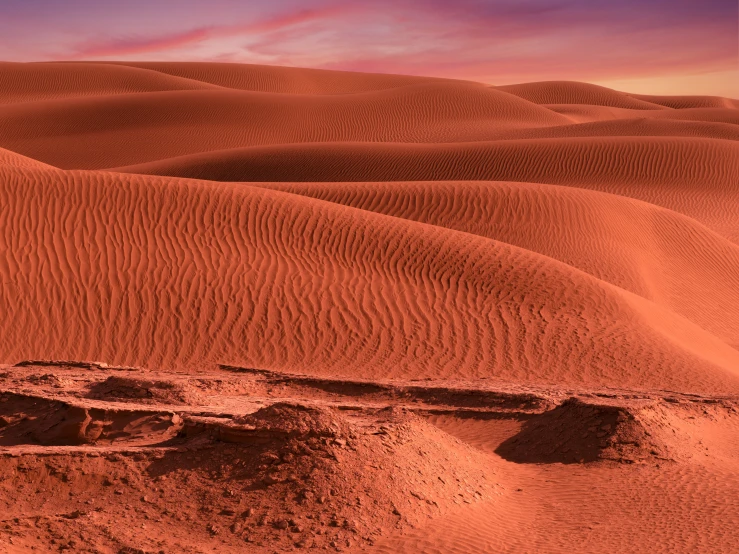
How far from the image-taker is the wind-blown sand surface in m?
6.43

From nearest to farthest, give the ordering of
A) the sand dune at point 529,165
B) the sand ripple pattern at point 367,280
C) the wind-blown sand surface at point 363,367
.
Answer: the wind-blown sand surface at point 363,367 < the sand ripple pattern at point 367,280 < the sand dune at point 529,165

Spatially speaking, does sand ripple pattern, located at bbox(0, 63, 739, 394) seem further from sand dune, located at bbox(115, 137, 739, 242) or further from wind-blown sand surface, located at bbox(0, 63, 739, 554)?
sand dune, located at bbox(115, 137, 739, 242)

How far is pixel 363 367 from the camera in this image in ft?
39.7

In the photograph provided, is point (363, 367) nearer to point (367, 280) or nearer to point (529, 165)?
point (367, 280)

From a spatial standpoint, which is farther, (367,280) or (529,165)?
(529,165)

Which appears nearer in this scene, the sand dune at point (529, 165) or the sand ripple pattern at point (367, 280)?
the sand ripple pattern at point (367, 280)

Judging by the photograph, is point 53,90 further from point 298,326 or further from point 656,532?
point 656,532

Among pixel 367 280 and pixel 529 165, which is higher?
pixel 529 165

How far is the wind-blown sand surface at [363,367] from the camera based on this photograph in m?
6.43

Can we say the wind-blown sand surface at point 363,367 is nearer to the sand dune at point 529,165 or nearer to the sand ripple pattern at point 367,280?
the sand ripple pattern at point 367,280

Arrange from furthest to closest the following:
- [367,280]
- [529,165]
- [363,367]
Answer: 1. [529,165]
2. [367,280]
3. [363,367]

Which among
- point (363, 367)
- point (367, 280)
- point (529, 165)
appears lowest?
point (363, 367)

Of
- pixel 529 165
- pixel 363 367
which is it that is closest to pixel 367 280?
pixel 363 367

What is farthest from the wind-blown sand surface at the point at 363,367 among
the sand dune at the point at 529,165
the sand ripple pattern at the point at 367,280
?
the sand dune at the point at 529,165
